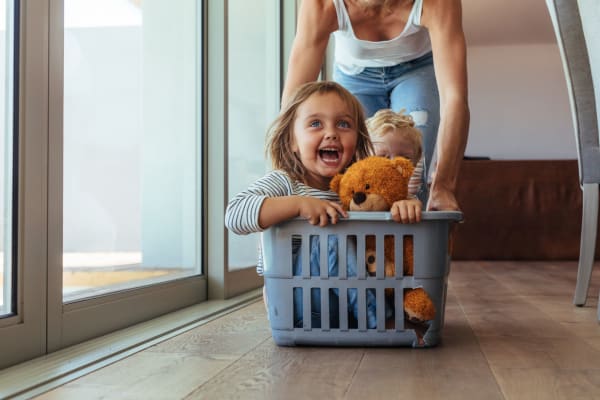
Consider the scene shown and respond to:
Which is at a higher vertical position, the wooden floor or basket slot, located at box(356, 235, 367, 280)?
basket slot, located at box(356, 235, 367, 280)

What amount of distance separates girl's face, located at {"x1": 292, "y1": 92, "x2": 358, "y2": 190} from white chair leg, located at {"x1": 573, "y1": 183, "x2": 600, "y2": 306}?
100cm

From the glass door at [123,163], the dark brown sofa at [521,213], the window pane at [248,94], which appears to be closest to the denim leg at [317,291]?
the glass door at [123,163]

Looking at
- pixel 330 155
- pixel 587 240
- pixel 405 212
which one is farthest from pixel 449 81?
pixel 587 240

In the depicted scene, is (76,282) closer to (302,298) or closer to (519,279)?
(302,298)

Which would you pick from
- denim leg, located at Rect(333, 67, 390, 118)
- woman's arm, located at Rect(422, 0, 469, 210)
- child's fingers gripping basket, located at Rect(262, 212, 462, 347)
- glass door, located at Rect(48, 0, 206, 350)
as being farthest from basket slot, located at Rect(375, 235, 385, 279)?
denim leg, located at Rect(333, 67, 390, 118)

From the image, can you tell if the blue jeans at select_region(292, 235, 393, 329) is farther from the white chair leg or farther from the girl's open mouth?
the white chair leg

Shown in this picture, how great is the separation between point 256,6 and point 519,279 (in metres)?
1.67

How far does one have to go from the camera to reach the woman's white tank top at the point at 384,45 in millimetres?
1732

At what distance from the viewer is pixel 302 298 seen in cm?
134

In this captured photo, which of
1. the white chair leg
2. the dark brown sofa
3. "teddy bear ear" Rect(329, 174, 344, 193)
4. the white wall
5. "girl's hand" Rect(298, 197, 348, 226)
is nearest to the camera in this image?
"girl's hand" Rect(298, 197, 348, 226)

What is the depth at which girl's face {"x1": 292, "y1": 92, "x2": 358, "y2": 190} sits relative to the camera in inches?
57.0

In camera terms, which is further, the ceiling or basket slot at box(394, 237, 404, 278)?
the ceiling

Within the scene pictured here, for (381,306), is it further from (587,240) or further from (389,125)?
(587,240)

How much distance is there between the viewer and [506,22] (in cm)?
638
